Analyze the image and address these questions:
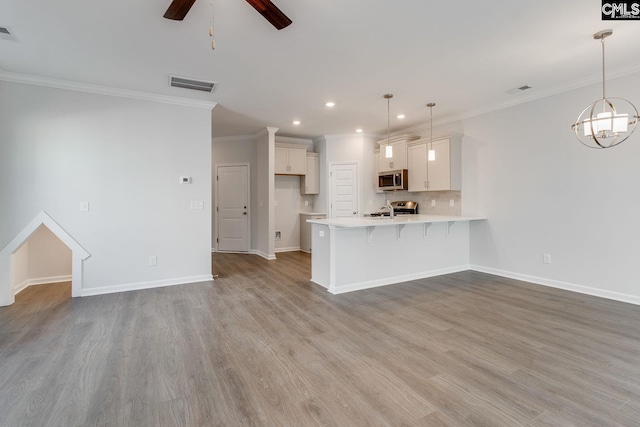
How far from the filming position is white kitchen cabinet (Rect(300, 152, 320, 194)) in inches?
288

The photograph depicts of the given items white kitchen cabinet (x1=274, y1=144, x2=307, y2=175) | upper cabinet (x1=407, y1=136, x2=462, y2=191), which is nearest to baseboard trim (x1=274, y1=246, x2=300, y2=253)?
white kitchen cabinet (x1=274, y1=144, x2=307, y2=175)

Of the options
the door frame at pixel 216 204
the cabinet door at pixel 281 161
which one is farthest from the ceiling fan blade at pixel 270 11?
the door frame at pixel 216 204

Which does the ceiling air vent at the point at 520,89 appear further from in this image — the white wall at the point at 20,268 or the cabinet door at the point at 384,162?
the white wall at the point at 20,268

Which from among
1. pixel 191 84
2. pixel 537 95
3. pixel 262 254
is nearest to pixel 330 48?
pixel 191 84

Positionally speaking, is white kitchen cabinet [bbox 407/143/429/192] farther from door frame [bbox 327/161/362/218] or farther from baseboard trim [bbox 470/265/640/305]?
baseboard trim [bbox 470/265/640/305]

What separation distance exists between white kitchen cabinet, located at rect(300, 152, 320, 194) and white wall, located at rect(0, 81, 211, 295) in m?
2.96

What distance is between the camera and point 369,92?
4289 millimetres

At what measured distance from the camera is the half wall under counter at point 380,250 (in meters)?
4.09

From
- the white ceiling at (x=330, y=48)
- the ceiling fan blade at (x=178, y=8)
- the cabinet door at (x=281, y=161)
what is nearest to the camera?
the ceiling fan blade at (x=178, y=8)

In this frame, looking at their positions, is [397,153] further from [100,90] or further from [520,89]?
[100,90]

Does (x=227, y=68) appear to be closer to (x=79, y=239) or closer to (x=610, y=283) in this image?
(x=79, y=239)

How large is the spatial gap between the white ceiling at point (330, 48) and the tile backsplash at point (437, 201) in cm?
176

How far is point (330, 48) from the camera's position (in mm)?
3027

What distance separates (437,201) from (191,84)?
4662 millimetres
